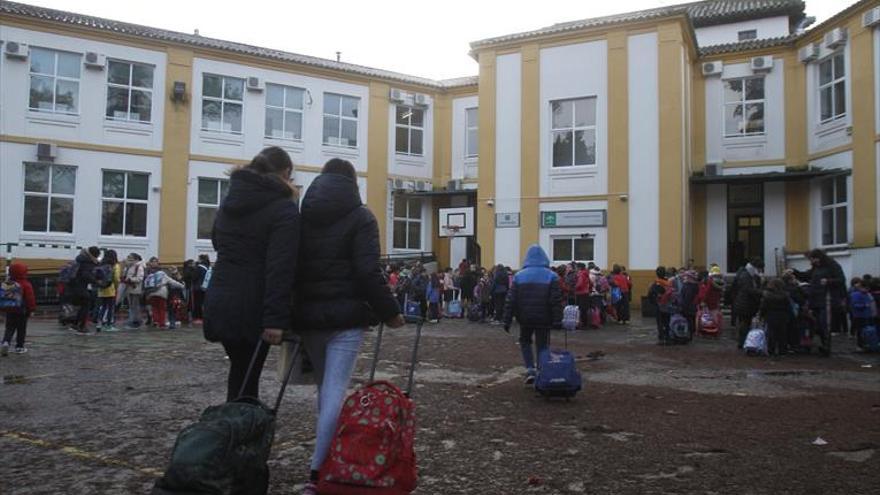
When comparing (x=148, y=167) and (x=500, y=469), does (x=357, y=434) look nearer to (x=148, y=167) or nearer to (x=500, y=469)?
(x=500, y=469)

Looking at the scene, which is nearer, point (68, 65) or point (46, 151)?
point (46, 151)

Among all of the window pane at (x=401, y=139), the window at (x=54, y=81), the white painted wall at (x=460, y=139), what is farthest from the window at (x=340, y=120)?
the window at (x=54, y=81)

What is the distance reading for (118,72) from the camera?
24.3m

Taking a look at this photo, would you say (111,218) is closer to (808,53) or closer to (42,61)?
(42,61)

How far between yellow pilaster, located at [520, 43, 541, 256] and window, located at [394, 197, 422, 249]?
736cm

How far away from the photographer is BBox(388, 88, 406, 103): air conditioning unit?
2900 cm

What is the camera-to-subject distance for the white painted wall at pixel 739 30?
30266mm

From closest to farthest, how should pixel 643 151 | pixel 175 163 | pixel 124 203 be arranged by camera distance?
pixel 643 151
pixel 124 203
pixel 175 163

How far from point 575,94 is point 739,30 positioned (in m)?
12.7

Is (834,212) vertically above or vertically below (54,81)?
below

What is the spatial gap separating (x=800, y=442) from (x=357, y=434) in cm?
393

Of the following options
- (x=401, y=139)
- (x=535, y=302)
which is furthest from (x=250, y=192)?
(x=401, y=139)

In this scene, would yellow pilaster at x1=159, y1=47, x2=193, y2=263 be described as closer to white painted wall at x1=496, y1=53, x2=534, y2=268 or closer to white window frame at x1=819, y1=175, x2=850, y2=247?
white painted wall at x1=496, y1=53, x2=534, y2=268

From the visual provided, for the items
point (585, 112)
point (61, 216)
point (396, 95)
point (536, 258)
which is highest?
point (396, 95)
